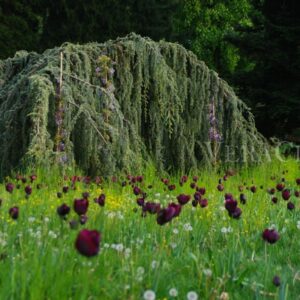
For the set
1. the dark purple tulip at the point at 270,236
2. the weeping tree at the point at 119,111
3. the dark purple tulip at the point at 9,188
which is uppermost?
the weeping tree at the point at 119,111

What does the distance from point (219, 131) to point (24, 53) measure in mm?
3179

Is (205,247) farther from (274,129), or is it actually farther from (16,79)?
(274,129)

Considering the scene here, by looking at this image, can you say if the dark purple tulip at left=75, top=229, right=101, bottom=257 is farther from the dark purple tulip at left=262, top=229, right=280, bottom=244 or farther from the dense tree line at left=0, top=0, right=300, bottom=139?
the dense tree line at left=0, top=0, right=300, bottom=139

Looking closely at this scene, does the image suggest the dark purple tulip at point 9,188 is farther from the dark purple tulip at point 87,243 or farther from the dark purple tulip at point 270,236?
the dark purple tulip at point 87,243

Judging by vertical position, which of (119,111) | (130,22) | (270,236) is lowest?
(270,236)

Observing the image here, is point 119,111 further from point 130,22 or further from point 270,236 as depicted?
point 130,22

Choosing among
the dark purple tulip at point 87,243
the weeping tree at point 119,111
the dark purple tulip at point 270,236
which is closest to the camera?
the dark purple tulip at point 87,243

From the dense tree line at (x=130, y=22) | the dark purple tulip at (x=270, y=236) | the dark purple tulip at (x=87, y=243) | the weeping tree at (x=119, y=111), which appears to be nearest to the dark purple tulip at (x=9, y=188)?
the dark purple tulip at (x=270, y=236)

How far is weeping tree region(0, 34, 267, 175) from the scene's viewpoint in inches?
267

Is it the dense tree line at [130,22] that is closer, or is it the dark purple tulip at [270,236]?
the dark purple tulip at [270,236]

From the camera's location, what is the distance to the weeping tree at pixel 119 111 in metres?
6.79

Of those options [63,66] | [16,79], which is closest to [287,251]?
[63,66]

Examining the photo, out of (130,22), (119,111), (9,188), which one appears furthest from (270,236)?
(130,22)

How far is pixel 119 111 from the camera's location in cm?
726
